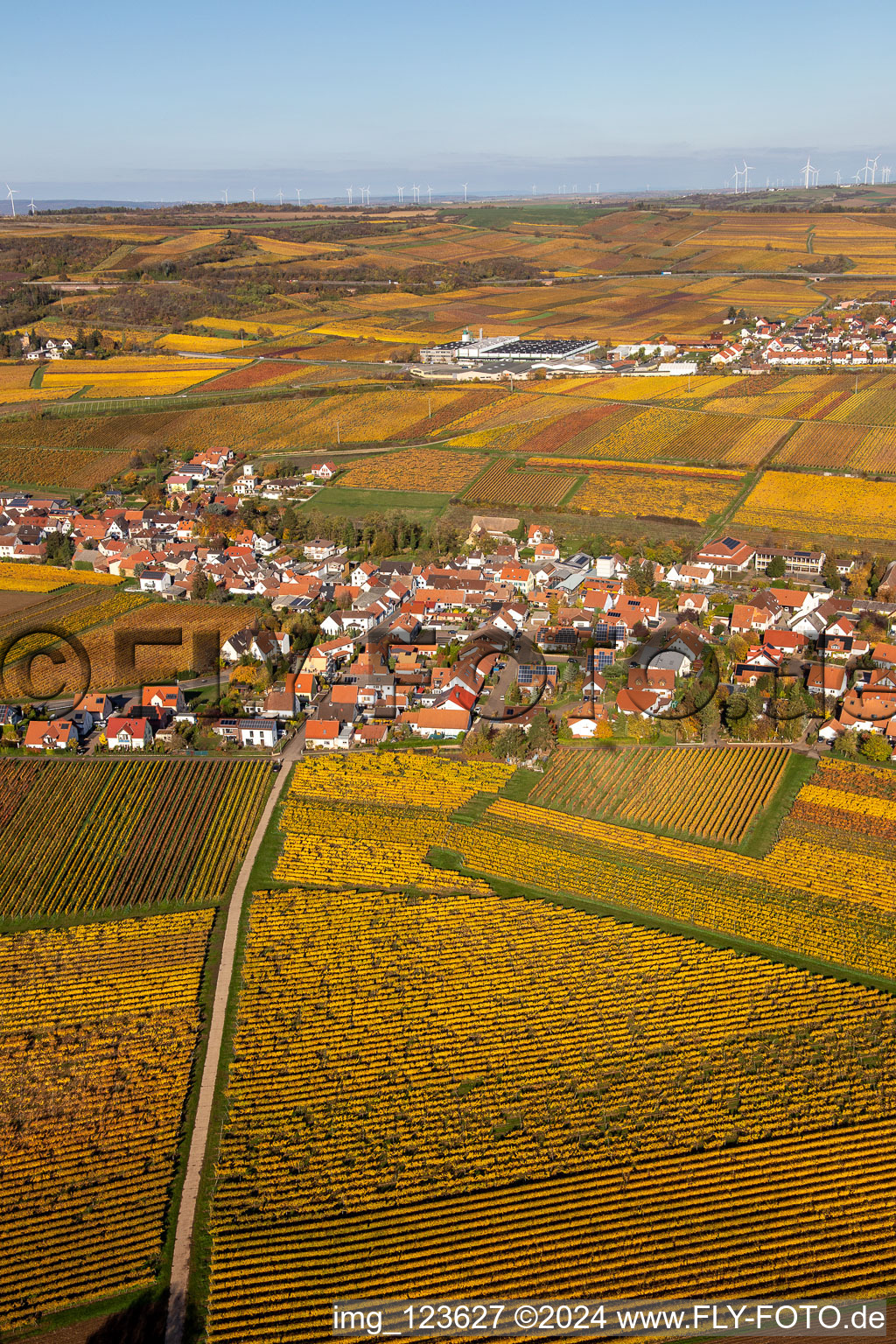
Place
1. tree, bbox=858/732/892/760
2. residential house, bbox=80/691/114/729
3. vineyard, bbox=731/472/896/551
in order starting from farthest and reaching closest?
vineyard, bbox=731/472/896/551, residential house, bbox=80/691/114/729, tree, bbox=858/732/892/760

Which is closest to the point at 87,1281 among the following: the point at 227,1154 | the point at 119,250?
the point at 227,1154

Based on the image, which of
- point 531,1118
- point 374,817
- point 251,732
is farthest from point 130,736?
point 531,1118

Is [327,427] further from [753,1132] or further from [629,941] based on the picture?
[753,1132]

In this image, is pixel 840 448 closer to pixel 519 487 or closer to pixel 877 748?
pixel 519 487

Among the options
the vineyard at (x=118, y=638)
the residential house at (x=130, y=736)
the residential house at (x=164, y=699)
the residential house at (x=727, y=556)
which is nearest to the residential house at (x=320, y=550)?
the vineyard at (x=118, y=638)

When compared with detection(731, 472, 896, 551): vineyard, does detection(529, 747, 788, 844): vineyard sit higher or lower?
lower

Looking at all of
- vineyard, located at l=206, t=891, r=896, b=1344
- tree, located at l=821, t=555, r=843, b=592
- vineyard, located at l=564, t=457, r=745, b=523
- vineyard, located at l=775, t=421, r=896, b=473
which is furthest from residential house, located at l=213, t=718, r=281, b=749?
vineyard, located at l=775, t=421, r=896, b=473

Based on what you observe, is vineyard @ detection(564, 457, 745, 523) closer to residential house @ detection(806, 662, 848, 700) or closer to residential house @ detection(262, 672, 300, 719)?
residential house @ detection(806, 662, 848, 700)
